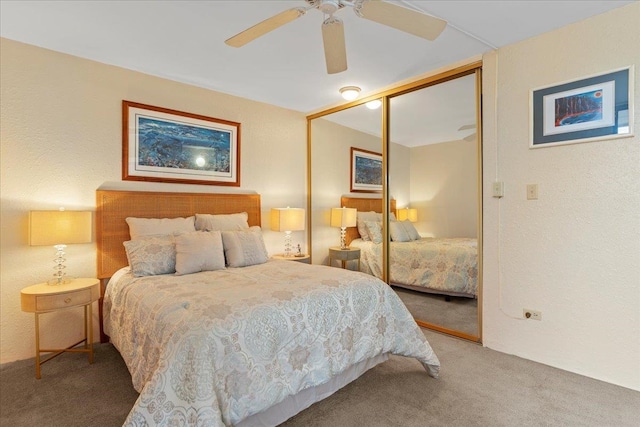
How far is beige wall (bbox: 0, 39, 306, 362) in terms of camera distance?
2.50m

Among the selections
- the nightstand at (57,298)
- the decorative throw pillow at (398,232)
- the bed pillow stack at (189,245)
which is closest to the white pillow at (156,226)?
the bed pillow stack at (189,245)

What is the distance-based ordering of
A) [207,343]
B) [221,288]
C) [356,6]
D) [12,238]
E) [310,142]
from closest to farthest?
1. [207,343]
2. [356,6]
3. [221,288]
4. [12,238]
5. [310,142]

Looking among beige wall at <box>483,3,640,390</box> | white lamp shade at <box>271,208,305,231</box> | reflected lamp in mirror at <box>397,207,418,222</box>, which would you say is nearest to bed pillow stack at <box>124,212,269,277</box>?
white lamp shade at <box>271,208,305,231</box>

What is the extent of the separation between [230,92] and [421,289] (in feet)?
9.90

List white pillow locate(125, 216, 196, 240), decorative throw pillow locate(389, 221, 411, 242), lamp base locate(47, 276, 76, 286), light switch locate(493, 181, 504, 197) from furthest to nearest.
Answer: decorative throw pillow locate(389, 221, 411, 242) → white pillow locate(125, 216, 196, 240) → light switch locate(493, 181, 504, 197) → lamp base locate(47, 276, 76, 286)

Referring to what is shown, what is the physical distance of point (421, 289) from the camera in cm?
343

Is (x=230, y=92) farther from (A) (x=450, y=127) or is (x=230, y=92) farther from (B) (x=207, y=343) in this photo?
(B) (x=207, y=343)

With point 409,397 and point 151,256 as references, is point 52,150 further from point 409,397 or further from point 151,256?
point 409,397

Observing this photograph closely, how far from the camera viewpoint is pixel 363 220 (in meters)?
3.83

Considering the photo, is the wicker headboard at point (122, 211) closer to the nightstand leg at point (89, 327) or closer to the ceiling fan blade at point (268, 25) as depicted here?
the nightstand leg at point (89, 327)

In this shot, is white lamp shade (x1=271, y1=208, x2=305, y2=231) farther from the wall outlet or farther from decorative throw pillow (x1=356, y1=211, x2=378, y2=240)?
the wall outlet

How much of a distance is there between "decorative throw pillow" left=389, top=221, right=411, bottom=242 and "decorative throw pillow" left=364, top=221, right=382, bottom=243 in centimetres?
13

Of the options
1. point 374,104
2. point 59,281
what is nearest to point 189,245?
point 59,281

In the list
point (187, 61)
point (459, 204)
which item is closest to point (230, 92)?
point (187, 61)
